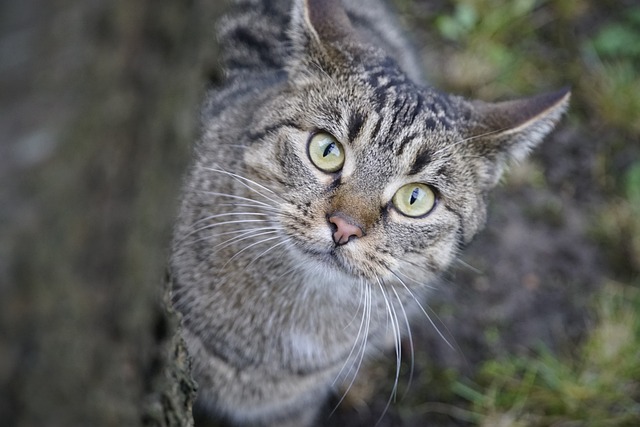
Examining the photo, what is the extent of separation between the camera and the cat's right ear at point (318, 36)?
208cm

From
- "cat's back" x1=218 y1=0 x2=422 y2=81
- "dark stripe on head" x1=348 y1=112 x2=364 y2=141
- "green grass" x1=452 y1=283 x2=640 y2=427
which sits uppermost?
"cat's back" x1=218 y1=0 x2=422 y2=81

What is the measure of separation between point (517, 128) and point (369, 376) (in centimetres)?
130

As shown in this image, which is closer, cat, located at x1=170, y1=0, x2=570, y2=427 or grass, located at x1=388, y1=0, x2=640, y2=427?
cat, located at x1=170, y1=0, x2=570, y2=427

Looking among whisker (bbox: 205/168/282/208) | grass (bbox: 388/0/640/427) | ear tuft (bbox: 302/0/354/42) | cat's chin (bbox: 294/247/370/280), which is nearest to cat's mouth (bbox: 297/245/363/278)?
cat's chin (bbox: 294/247/370/280)

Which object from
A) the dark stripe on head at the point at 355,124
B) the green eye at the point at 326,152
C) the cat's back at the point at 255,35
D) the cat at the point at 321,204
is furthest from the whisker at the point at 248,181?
the cat's back at the point at 255,35

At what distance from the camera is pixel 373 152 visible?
6.39 ft

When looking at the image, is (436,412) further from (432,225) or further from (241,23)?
(241,23)

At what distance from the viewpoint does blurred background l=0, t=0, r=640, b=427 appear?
2.91 ft

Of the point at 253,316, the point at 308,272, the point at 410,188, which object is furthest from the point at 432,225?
the point at 253,316

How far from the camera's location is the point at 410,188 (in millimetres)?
2018

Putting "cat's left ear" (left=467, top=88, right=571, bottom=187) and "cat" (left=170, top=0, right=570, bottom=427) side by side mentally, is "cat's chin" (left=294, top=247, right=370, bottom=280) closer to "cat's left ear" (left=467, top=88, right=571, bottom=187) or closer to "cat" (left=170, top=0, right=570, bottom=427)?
"cat" (left=170, top=0, right=570, bottom=427)

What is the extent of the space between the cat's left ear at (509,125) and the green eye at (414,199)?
0.20 m

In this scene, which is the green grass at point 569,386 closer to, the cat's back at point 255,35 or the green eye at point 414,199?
the green eye at point 414,199

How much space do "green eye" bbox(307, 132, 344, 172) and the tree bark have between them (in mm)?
785
